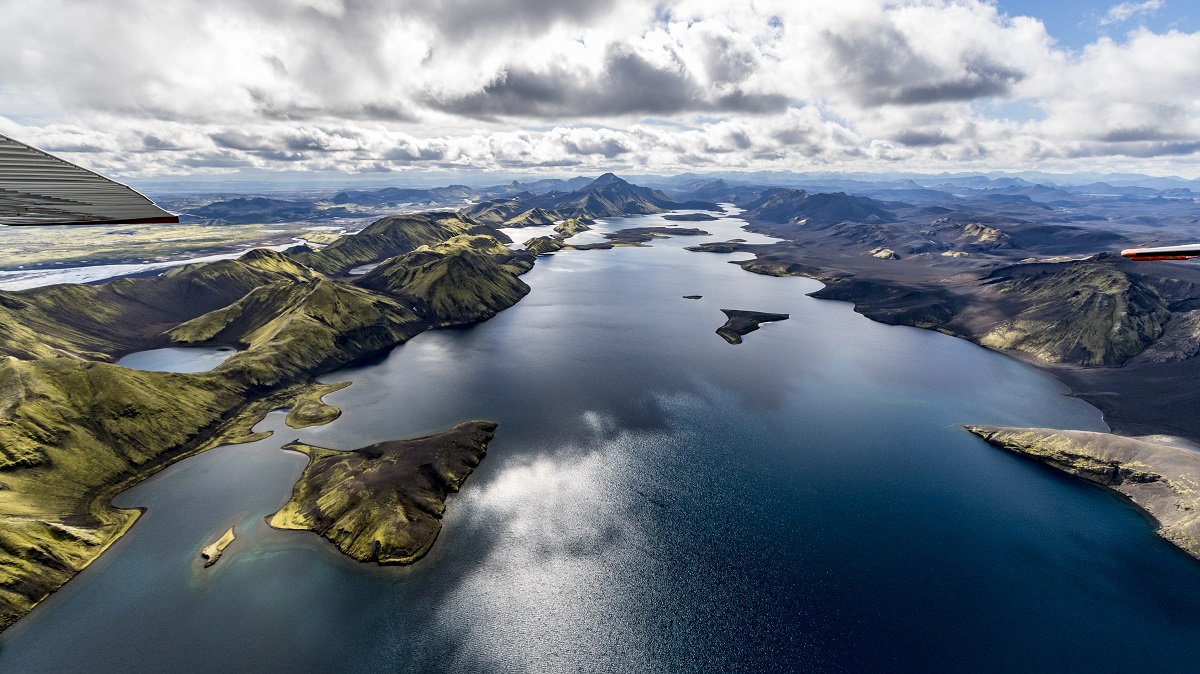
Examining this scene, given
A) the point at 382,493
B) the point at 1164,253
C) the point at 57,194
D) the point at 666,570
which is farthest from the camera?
the point at 382,493

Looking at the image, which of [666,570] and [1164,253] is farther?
[666,570]

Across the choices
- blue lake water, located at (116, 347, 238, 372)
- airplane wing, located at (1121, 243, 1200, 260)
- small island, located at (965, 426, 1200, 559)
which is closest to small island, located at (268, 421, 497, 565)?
blue lake water, located at (116, 347, 238, 372)

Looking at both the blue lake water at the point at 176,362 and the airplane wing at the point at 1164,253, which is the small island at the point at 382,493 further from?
the airplane wing at the point at 1164,253

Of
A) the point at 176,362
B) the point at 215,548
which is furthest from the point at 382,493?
the point at 176,362

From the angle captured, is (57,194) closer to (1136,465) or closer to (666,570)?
(666,570)

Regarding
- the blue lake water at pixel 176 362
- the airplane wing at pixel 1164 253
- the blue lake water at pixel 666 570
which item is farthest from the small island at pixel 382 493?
the airplane wing at pixel 1164 253

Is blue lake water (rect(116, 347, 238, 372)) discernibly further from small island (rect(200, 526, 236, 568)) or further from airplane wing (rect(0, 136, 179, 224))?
airplane wing (rect(0, 136, 179, 224))

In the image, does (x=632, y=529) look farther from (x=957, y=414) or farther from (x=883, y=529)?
(x=957, y=414)
